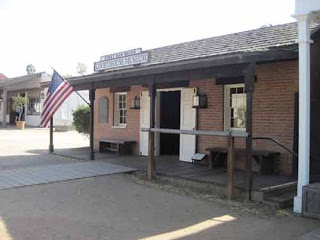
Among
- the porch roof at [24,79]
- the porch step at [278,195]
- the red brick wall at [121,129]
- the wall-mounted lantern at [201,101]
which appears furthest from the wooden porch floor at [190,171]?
the porch roof at [24,79]

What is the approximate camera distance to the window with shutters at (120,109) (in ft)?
49.2

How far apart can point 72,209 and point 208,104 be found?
18.8 ft

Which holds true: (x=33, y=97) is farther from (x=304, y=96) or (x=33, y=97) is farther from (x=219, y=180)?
(x=304, y=96)

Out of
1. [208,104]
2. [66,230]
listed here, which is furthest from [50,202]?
[208,104]

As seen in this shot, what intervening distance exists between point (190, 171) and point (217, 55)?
129 inches

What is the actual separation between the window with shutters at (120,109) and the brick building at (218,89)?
1.5 inches

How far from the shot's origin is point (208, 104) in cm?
1130

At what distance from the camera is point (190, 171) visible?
388 inches

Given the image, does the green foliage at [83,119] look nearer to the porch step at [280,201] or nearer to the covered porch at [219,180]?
the covered porch at [219,180]

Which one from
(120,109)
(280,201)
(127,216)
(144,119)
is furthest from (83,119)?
(280,201)

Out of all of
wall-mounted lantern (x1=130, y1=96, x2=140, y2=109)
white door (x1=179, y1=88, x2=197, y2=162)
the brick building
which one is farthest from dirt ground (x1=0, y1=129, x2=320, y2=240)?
wall-mounted lantern (x1=130, y1=96, x2=140, y2=109)

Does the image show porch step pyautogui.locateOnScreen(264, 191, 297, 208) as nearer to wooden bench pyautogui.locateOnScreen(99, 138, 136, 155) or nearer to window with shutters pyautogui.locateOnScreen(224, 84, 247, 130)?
window with shutters pyautogui.locateOnScreen(224, 84, 247, 130)

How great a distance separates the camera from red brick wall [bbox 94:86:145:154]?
46.4 ft

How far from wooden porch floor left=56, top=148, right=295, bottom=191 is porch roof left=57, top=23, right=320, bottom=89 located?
228 cm
